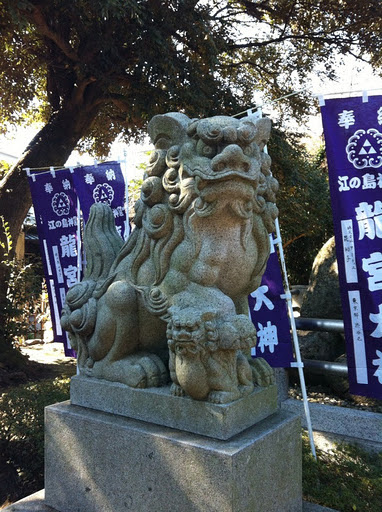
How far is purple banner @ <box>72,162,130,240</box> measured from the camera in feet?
16.2

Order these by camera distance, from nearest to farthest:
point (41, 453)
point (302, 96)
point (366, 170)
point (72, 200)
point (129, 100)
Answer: point (366, 170) < point (41, 453) < point (72, 200) < point (129, 100) < point (302, 96)

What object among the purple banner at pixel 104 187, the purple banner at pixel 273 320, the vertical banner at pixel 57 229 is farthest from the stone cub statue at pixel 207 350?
→ the vertical banner at pixel 57 229

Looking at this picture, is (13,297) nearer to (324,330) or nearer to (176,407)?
(324,330)

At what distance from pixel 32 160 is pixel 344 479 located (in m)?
6.19

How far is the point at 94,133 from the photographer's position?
31.7ft

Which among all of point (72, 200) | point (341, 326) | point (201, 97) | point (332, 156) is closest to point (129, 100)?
point (201, 97)

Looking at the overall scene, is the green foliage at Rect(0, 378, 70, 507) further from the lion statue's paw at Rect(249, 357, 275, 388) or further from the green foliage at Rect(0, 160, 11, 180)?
the green foliage at Rect(0, 160, 11, 180)

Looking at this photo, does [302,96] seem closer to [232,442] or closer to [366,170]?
[366,170]

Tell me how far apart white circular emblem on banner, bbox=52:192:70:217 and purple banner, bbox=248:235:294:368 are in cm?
275

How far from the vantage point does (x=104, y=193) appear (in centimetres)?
498

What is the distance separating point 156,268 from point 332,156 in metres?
1.85

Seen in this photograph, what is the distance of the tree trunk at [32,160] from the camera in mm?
6941

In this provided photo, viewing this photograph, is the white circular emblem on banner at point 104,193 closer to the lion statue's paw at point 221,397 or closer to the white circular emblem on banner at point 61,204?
the white circular emblem on banner at point 61,204

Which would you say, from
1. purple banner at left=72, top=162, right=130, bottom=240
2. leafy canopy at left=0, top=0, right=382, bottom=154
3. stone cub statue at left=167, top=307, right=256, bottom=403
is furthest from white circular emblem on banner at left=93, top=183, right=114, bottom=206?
stone cub statue at left=167, top=307, right=256, bottom=403
